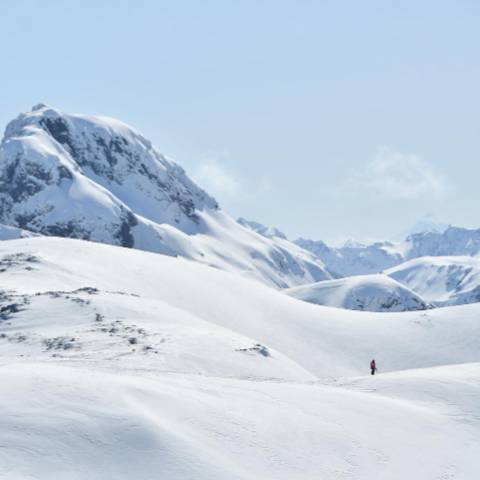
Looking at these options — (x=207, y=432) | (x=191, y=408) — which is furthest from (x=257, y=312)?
(x=207, y=432)

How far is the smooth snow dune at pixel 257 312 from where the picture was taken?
93.9 meters

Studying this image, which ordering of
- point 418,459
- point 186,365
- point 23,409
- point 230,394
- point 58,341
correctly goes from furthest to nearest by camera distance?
point 58,341 < point 186,365 < point 230,394 < point 418,459 < point 23,409

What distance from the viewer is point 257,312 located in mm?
106812

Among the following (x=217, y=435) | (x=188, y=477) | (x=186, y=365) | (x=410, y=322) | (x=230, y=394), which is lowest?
(x=188, y=477)

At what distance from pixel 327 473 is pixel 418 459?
483 centimetres

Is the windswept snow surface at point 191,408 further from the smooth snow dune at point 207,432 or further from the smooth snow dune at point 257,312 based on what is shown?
the smooth snow dune at point 257,312

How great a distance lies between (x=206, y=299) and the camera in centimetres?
10606

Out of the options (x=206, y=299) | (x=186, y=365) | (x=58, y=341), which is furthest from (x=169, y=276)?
(x=186, y=365)

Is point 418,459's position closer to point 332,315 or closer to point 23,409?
point 23,409

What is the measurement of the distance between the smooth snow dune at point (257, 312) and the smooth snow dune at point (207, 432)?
1605 inches

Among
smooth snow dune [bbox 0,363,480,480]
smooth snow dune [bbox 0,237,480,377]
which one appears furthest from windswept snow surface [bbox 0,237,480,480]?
smooth snow dune [bbox 0,237,480,377]

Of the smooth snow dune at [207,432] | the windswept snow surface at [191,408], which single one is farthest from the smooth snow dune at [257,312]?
the smooth snow dune at [207,432]

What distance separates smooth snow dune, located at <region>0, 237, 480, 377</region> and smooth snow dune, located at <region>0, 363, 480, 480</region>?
40755mm

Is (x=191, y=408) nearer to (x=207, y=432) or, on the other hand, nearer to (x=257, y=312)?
(x=207, y=432)
